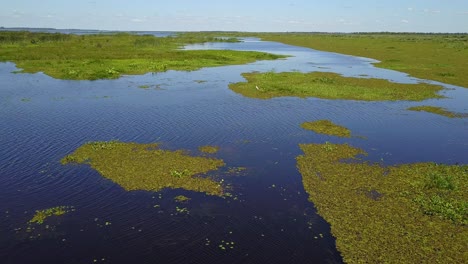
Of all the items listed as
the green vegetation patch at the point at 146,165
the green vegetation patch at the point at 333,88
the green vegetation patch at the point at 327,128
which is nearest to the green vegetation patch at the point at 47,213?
the green vegetation patch at the point at 146,165

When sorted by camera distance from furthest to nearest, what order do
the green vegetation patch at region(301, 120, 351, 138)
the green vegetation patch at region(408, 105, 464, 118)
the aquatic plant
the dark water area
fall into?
the green vegetation patch at region(408, 105, 464, 118), the green vegetation patch at region(301, 120, 351, 138), the aquatic plant, the dark water area

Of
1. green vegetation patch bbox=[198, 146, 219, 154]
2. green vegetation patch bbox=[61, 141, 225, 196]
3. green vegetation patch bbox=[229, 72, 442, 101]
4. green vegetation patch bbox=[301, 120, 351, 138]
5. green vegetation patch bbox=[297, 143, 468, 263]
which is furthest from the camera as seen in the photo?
green vegetation patch bbox=[229, 72, 442, 101]

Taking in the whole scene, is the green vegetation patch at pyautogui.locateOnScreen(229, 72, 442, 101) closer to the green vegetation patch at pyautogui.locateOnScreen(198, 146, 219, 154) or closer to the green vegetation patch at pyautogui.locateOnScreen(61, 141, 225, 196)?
the green vegetation patch at pyautogui.locateOnScreen(198, 146, 219, 154)

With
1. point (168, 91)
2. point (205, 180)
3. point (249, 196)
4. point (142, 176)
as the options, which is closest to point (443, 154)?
point (249, 196)

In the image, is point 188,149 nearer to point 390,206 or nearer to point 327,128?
point 327,128

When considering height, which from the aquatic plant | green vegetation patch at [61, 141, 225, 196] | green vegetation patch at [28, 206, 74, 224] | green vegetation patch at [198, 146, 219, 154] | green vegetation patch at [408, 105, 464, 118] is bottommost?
green vegetation patch at [28, 206, 74, 224]

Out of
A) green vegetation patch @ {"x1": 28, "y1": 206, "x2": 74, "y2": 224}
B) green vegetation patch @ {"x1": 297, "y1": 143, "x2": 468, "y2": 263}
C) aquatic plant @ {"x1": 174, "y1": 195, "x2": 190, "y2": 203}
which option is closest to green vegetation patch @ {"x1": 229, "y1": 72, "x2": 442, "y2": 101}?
green vegetation patch @ {"x1": 297, "y1": 143, "x2": 468, "y2": 263}
